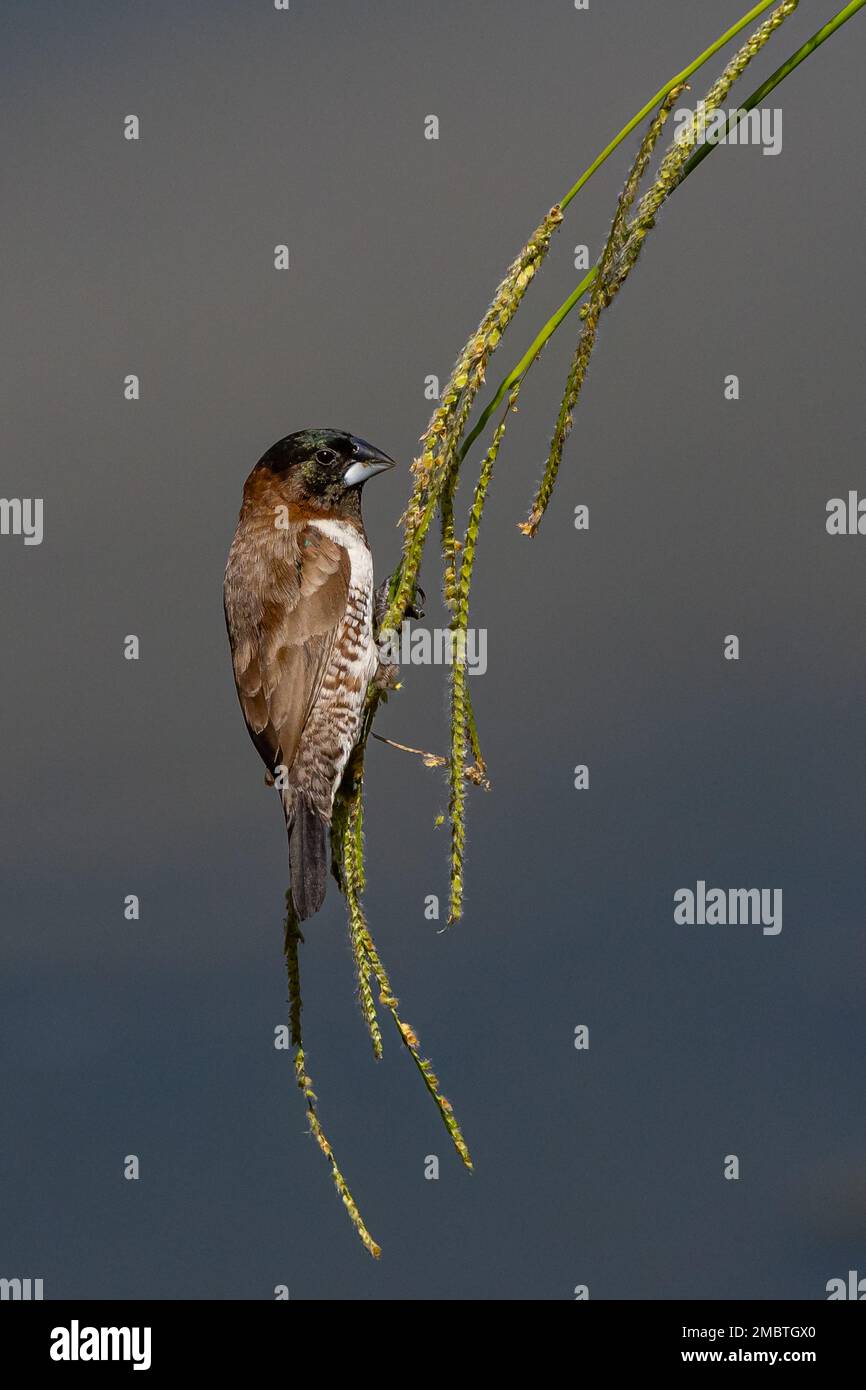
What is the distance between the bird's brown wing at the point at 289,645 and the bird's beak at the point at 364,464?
346 millimetres

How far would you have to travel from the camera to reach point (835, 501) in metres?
4.80

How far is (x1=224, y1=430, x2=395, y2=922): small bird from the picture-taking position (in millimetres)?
4637

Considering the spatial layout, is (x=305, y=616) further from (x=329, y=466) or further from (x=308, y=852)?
(x=308, y=852)

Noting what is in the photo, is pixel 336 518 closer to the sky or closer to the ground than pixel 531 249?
closer to the sky

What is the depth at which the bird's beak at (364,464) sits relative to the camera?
212 inches

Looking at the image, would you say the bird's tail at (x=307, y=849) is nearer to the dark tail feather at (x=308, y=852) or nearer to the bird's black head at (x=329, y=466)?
the dark tail feather at (x=308, y=852)

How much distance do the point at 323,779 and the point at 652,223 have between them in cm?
253

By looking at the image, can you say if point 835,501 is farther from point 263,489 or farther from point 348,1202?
point 348,1202

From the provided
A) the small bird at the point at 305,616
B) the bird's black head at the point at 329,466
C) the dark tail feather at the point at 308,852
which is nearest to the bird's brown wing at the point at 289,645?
the small bird at the point at 305,616

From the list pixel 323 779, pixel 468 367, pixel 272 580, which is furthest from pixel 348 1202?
pixel 272 580

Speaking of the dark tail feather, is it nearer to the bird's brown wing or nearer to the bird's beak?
the bird's brown wing

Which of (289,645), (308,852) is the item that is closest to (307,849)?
(308,852)

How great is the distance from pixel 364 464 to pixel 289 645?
0.88 m

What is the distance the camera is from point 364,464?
5.41 metres
